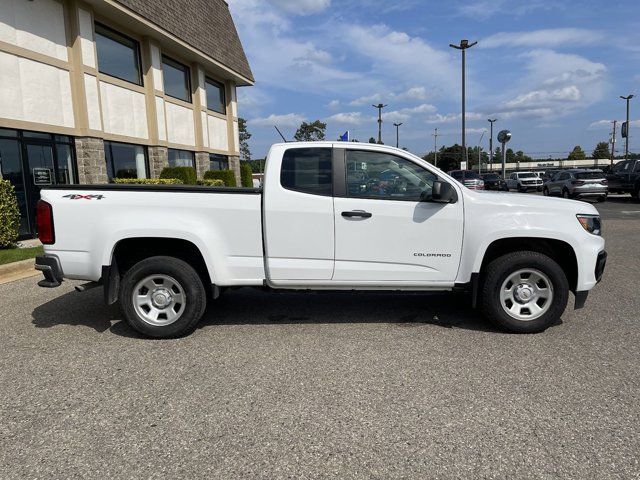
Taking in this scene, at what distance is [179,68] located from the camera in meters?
18.8

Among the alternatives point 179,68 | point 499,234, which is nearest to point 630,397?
point 499,234

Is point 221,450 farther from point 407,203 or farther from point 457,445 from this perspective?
point 407,203

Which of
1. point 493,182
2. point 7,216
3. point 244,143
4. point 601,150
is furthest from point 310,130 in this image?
point 601,150

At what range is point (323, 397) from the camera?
3.29 m

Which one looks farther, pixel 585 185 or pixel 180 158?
pixel 585 185

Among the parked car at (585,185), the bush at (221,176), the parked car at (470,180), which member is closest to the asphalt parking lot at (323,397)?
the bush at (221,176)

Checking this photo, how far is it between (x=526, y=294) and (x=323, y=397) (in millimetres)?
2451

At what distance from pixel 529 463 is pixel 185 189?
3.58 metres

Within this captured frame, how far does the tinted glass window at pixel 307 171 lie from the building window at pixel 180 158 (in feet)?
47.7

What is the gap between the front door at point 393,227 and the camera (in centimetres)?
445

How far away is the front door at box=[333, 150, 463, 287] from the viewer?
4.45 metres

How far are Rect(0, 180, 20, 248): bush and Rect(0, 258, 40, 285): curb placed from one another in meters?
1.50

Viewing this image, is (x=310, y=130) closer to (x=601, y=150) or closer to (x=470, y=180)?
(x=470, y=180)

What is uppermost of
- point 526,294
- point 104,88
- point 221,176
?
point 104,88
